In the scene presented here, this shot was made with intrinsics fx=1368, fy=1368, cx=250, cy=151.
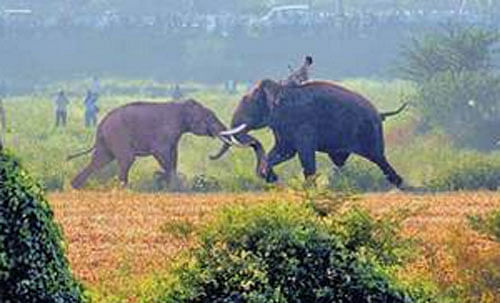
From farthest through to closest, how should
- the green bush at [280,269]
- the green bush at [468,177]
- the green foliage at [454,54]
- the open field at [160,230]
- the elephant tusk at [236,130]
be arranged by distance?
the green foliage at [454,54]
the elephant tusk at [236,130]
the green bush at [468,177]
the open field at [160,230]
the green bush at [280,269]

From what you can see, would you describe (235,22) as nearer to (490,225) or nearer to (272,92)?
(272,92)

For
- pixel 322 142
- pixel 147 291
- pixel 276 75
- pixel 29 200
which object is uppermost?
pixel 29 200

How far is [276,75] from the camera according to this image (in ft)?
144

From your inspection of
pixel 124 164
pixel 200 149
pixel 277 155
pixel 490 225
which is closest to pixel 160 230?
pixel 490 225

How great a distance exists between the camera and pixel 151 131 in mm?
20906

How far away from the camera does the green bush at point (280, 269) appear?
22.1ft

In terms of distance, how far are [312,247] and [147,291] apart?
0.91 metres

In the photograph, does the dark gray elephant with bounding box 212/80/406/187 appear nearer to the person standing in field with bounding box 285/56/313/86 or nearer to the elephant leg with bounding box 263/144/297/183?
the elephant leg with bounding box 263/144/297/183

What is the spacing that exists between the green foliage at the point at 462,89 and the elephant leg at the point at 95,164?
1049cm

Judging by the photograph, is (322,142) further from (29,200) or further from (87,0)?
(87,0)

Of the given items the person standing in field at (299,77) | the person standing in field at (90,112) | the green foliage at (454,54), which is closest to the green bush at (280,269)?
the person standing in field at (299,77)

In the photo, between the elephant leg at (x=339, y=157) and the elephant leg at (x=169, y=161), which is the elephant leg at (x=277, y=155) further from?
the elephant leg at (x=169, y=161)

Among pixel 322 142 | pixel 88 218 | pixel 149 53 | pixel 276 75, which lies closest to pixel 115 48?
pixel 149 53

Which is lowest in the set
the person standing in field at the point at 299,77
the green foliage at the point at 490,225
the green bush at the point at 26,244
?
the person standing in field at the point at 299,77
